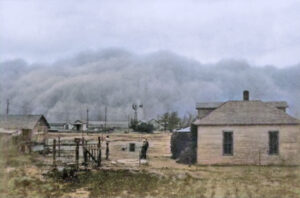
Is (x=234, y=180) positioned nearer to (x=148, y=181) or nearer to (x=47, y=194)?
(x=148, y=181)

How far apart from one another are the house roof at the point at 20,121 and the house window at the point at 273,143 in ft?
39.6

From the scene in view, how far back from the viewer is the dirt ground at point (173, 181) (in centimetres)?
1182

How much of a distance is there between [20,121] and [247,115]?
11.9m

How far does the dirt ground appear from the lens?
11.8 meters

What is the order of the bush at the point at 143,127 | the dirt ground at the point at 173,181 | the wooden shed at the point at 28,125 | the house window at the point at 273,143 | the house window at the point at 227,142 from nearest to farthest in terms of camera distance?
the dirt ground at the point at 173,181 → the house window at the point at 273,143 → the house window at the point at 227,142 → the wooden shed at the point at 28,125 → the bush at the point at 143,127

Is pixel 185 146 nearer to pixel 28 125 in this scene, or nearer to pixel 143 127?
pixel 28 125

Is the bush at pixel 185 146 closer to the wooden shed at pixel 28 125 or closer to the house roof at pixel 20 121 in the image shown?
the wooden shed at pixel 28 125

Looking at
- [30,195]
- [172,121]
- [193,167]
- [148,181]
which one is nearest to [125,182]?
[148,181]

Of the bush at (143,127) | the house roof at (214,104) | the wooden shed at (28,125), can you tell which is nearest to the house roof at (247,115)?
the house roof at (214,104)

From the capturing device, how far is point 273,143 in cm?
1798

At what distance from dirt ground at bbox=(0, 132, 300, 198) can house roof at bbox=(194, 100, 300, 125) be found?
218 centimetres

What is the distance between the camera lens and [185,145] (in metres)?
20.6

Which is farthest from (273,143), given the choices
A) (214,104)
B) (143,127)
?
(143,127)

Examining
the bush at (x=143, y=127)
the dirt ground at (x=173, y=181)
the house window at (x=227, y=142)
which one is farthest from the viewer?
the bush at (x=143, y=127)
